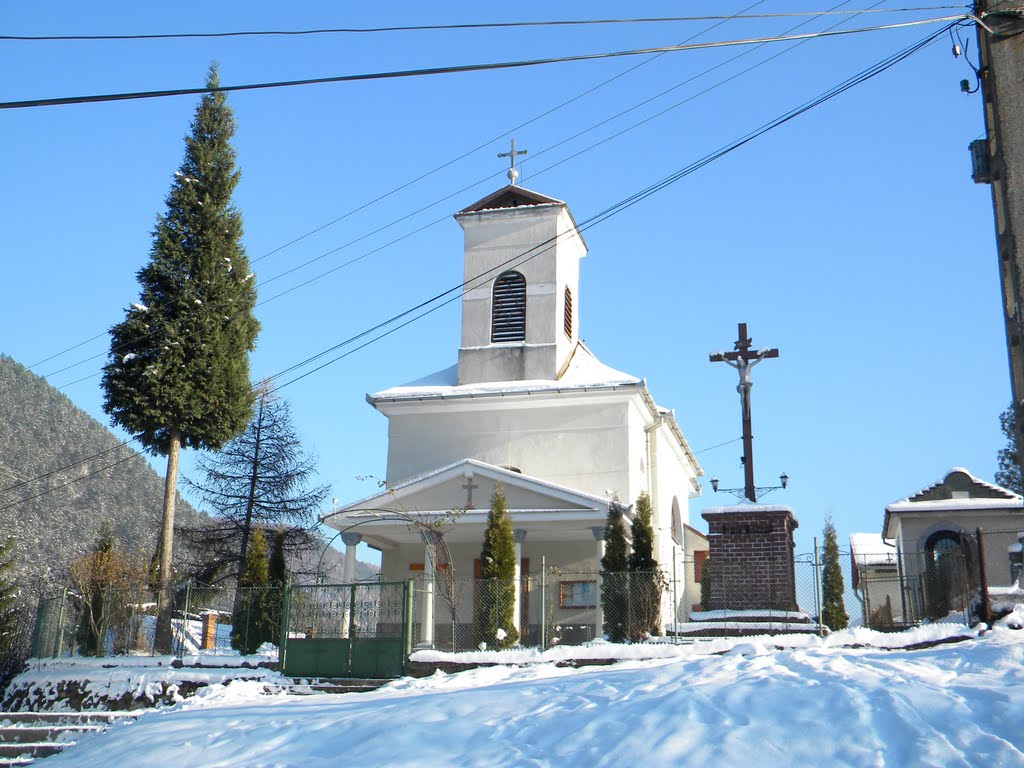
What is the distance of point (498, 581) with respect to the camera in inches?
740

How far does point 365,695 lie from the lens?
14.2 metres

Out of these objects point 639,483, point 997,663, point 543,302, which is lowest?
point 997,663

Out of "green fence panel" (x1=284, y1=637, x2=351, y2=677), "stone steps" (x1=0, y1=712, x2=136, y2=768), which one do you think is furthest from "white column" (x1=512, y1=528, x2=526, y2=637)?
"stone steps" (x1=0, y1=712, x2=136, y2=768)

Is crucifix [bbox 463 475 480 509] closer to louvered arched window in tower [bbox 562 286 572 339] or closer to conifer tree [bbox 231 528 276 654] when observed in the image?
conifer tree [bbox 231 528 276 654]

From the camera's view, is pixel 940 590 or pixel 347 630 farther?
pixel 347 630

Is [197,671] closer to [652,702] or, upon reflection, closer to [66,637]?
[66,637]

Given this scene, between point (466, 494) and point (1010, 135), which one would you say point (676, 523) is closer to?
point (466, 494)

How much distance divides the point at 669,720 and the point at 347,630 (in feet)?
29.7

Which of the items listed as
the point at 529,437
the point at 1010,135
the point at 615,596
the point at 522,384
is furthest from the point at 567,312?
the point at 1010,135

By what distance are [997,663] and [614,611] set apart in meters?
8.79

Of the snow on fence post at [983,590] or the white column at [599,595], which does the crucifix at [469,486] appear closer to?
the white column at [599,595]

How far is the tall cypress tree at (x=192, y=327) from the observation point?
25.0m

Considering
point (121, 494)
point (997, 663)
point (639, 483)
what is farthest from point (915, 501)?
point (121, 494)

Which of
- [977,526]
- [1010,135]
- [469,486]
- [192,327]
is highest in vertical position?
[192,327]
